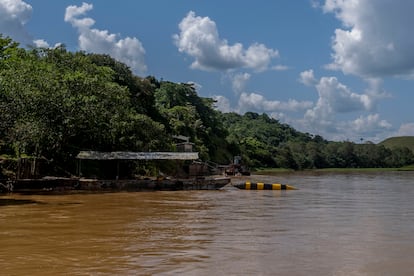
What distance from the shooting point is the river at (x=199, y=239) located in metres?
9.97

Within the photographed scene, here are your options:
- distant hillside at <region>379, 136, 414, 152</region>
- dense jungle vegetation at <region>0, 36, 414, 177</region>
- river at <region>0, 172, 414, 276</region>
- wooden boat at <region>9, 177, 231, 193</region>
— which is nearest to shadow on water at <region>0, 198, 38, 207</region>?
river at <region>0, 172, 414, 276</region>

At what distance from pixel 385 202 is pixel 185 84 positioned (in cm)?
6724

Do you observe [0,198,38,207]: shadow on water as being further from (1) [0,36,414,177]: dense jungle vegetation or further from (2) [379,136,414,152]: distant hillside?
(2) [379,136,414,152]: distant hillside

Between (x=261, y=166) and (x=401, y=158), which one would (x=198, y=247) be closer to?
(x=261, y=166)

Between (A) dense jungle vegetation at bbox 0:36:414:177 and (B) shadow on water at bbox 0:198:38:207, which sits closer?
(B) shadow on water at bbox 0:198:38:207

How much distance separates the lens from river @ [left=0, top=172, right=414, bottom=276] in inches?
392

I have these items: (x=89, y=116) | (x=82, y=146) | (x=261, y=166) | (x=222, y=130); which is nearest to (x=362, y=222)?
(x=89, y=116)

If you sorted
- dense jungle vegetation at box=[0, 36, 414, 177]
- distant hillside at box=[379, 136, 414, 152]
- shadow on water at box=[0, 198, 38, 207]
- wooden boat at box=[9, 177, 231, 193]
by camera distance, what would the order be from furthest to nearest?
1. distant hillside at box=[379, 136, 414, 152]
2. wooden boat at box=[9, 177, 231, 193]
3. dense jungle vegetation at box=[0, 36, 414, 177]
4. shadow on water at box=[0, 198, 38, 207]

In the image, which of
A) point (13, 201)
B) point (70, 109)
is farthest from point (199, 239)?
point (70, 109)

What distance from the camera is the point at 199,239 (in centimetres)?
1349

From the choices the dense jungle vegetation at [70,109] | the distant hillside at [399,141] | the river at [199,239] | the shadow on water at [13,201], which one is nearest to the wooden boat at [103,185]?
the dense jungle vegetation at [70,109]

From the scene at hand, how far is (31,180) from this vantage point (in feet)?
92.9

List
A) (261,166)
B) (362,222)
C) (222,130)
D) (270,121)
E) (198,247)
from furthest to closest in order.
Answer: (270,121)
(261,166)
(222,130)
(362,222)
(198,247)

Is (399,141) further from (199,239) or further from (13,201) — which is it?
(199,239)
